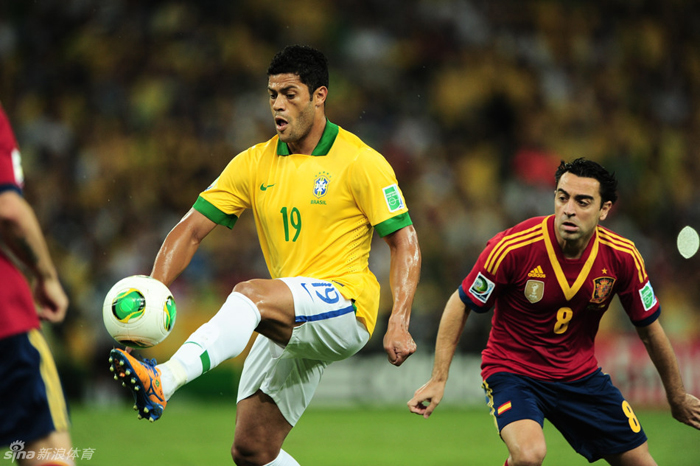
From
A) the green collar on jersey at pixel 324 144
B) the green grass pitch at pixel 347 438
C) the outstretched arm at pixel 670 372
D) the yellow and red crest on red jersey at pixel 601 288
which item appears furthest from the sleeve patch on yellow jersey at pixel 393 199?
the green grass pitch at pixel 347 438

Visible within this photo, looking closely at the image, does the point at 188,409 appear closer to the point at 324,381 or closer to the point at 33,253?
the point at 324,381

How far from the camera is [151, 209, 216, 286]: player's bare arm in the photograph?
4.75 m

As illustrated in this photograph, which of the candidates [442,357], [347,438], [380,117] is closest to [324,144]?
[442,357]

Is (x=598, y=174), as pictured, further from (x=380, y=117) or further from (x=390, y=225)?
(x=380, y=117)

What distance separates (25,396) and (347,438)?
646 cm

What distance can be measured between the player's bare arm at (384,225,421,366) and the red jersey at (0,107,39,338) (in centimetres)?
187

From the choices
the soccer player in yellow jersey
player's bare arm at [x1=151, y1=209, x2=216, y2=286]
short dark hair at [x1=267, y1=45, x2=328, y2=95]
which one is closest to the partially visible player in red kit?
the soccer player in yellow jersey

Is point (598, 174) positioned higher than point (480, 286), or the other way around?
point (598, 174)

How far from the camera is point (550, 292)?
4828 millimetres

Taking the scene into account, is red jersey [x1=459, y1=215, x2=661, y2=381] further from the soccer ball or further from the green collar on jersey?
the soccer ball

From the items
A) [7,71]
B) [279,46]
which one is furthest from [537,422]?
[7,71]

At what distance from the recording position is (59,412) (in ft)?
9.93

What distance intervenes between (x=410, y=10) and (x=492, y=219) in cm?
495

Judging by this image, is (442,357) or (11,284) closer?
(11,284)
